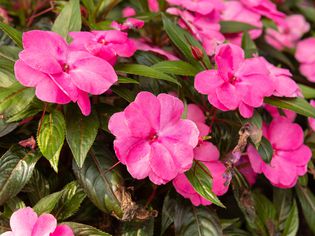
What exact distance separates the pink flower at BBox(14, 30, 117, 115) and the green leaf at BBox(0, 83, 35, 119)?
6cm

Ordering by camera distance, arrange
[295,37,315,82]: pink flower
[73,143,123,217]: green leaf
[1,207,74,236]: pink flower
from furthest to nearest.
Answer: [295,37,315,82]: pink flower, [73,143,123,217]: green leaf, [1,207,74,236]: pink flower

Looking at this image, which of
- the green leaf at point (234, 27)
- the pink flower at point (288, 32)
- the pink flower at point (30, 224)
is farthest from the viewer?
the pink flower at point (288, 32)

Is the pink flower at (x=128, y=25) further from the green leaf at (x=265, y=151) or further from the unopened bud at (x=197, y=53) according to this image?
the green leaf at (x=265, y=151)

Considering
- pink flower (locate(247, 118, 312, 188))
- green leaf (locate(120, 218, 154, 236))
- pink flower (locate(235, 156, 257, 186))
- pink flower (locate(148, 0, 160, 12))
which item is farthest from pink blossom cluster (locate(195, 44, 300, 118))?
pink flower (locate(148, 0, 160, 12))

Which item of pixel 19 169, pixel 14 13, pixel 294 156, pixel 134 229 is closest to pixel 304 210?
pixel 294 156

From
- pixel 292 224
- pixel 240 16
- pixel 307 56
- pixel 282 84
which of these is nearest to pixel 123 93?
pixel 282 84

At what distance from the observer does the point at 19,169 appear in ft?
3.51

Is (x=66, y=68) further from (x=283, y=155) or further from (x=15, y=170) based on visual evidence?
(x=283, y=155)

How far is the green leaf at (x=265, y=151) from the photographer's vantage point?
1.18m

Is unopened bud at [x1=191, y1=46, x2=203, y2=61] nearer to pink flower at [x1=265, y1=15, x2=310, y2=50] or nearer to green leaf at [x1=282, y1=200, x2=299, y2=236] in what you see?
green leaf at [x1=282, y1=200, x2=299, y2=236]

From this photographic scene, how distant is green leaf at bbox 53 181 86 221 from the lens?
3.57ft

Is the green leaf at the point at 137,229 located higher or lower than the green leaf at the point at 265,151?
lower

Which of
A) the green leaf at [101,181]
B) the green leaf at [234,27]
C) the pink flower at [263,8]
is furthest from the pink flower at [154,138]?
the pink flower at [263,8]

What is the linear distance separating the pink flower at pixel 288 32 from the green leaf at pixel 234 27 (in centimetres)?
27
